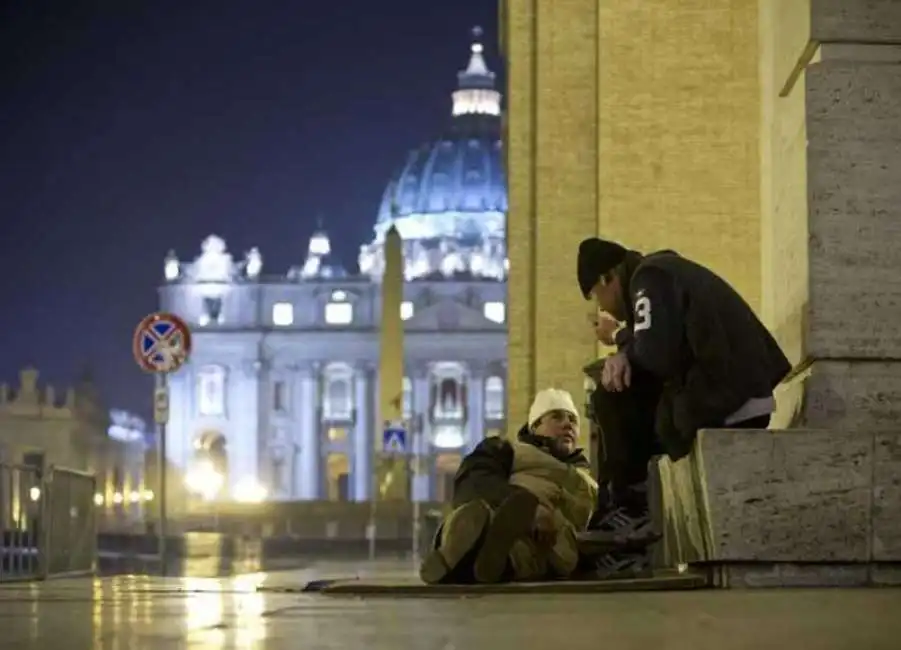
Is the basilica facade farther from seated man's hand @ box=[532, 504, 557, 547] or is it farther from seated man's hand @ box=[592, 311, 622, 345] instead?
seated man's hand @ box=[532, 504, 557, 547]

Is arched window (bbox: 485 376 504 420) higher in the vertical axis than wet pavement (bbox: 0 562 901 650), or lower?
higher

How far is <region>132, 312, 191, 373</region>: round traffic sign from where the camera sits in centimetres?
1747

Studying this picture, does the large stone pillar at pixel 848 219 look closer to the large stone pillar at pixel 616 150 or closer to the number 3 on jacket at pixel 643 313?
the number 3 on jacket at pixel 643 313

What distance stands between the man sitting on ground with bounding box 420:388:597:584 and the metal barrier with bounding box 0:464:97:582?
18.8ft

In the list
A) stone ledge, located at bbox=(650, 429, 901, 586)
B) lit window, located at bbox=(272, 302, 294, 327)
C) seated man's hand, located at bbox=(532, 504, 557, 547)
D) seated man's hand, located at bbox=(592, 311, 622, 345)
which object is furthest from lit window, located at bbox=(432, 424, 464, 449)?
stone ledge, located at bbox=(650, 429, 901, 586)

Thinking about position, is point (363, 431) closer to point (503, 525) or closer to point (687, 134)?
point (687, 134)

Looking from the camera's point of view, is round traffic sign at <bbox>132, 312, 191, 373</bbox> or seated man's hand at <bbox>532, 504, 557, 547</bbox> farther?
round traffic sign at <bbox>132, 312, 191, 373</bbox>

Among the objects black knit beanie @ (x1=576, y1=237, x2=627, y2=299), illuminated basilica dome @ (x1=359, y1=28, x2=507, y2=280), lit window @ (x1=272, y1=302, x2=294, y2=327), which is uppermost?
illuminated basilica dome @ (x1=359, y1=28, x2=507, y2=280)

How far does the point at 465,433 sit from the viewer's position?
110062 mm

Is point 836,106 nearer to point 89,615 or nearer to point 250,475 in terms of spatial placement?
point 89,615

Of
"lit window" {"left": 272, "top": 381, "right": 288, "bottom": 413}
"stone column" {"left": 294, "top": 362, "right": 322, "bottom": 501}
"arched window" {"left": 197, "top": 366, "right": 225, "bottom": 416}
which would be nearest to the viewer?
"stone column" {"left": 294, "top": 362, "right": 322, "bottom": 501}

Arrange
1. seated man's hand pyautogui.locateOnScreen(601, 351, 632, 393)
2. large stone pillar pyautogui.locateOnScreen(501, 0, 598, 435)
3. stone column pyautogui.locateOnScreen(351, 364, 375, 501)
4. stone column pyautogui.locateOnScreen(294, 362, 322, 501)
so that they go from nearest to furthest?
seated man's hand pyautogui.locateOnScreen(601, 351, 632, 393)
large stone pillar pyautogui.locateOnScreen(501, 0, 598, 435)
stone column pyautogui.locateOnScreen(351, 364, 375, 501)
stone column pyautogui.locateOnScreen(294, 362, 322, 501)

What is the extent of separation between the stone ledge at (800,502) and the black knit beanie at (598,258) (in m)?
1.07

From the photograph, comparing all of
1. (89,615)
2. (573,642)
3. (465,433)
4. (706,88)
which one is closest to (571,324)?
(706,88)
